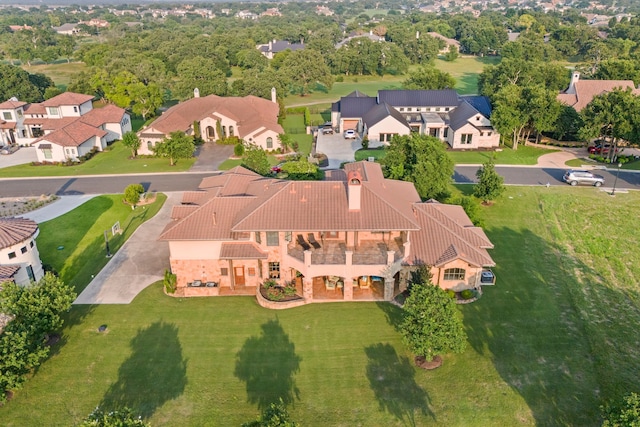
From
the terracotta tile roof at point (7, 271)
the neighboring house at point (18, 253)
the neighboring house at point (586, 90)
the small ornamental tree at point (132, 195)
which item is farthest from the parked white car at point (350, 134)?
the terracotta tile roof at point (7, 271)

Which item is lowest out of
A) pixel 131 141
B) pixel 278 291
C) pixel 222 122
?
pixel 278 291

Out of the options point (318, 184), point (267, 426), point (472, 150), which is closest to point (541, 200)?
point (472, 150)

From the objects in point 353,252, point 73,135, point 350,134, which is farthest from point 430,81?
point 353,252

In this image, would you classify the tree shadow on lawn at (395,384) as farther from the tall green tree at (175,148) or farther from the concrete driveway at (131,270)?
the tall green tree at (175,148)

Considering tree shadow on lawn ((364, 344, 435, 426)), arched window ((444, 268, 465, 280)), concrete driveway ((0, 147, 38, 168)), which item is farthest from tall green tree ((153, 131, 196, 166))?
tree shadow on lawn ((364, 344, 435, 426))

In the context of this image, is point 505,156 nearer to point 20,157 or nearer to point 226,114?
point 226,114

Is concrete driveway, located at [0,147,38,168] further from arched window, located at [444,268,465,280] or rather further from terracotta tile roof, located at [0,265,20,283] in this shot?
arched window, located at [444,268,465,280]
